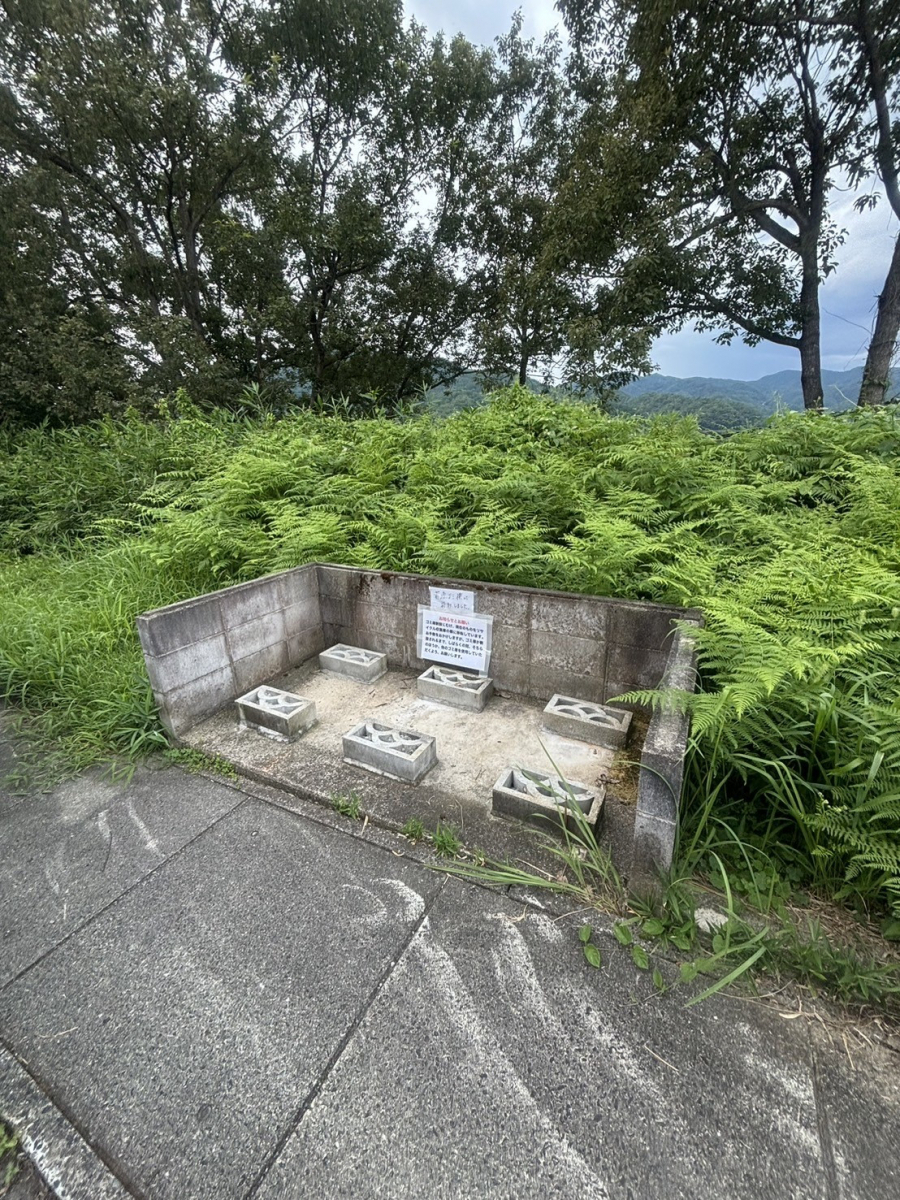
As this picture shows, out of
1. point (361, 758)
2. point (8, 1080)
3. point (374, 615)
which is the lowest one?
point (8, 1080)

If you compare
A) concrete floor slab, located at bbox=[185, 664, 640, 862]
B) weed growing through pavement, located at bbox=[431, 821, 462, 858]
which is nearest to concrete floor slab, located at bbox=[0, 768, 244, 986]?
concrete floor slab, located at bbox=[185, 664, 640, 862]

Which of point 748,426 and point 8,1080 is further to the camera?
point 748,426

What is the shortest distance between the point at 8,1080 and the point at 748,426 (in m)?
6.81

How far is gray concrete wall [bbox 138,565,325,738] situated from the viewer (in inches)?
111

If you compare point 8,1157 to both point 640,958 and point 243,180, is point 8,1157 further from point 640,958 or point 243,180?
point 243,180

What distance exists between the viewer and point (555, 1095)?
1353 millimetres

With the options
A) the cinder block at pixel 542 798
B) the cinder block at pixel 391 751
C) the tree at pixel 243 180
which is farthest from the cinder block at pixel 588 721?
the tree at pixel 243 180

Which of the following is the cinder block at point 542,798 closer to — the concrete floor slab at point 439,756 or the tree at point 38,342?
the concrete floor slab at point 439,756

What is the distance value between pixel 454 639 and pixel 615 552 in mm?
1176

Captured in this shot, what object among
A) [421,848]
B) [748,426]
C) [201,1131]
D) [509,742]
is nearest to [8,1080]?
[201,1131]

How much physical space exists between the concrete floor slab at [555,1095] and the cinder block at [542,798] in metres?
0.53

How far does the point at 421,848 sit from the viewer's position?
2.15 metres

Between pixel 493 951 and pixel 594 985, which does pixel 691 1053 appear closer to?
pixel 594 985

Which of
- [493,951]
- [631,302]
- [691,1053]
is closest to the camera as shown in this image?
[691,1053]
